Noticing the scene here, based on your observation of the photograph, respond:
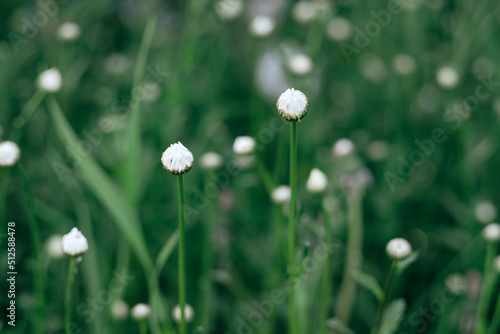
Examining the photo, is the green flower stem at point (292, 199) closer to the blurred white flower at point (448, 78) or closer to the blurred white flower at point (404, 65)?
the blurred white flower at point (448, 78)

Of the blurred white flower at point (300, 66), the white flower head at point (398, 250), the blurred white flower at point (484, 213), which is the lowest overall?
the white flower head at point (398, 250)

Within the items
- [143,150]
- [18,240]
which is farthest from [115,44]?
[18,240]

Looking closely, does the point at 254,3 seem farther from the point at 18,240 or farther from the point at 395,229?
the point at 18,240

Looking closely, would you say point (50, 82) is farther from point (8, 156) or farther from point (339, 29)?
point (339, 29)

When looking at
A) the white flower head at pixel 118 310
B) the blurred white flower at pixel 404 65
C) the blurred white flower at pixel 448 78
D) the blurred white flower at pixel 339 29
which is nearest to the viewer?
the white flower head at pixel 118 310

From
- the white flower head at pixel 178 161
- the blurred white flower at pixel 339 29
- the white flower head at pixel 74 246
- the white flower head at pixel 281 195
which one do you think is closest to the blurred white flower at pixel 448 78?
the blurred white flower at pixel 339 29

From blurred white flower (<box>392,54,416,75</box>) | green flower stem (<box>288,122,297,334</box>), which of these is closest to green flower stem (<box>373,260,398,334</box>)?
green flower stem (<box>288,122,297,334</box>)

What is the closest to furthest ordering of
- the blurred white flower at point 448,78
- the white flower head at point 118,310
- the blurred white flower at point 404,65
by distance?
the white flower head at point 118,310 < the blurred white flower at point 448,78 < the blurred white flower at point 404,65

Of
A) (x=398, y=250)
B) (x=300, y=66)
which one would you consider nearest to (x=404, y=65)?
(x=300, y=66)

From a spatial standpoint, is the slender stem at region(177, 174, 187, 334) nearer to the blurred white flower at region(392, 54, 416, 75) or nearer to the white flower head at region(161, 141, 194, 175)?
the white flower head at region(161, 141, 194, 175)
